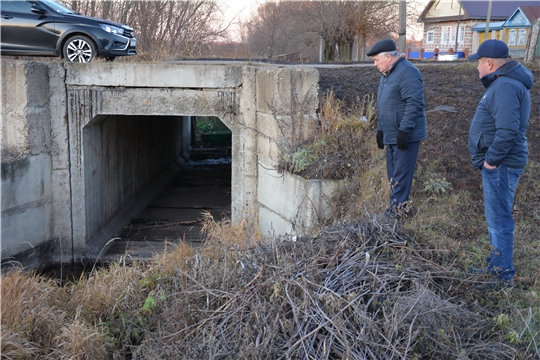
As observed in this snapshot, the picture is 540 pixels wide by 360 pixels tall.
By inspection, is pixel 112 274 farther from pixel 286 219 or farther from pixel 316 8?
pixel 316 8

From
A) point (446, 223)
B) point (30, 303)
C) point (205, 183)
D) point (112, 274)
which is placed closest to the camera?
point (30, 303)

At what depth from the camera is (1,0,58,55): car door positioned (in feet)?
33.2

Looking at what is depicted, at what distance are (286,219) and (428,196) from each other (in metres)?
2.17

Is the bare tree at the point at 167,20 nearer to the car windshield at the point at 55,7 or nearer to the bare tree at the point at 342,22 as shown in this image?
the bare tree at the point at 342,22

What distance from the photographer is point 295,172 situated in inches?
299

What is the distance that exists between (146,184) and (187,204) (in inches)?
54.3

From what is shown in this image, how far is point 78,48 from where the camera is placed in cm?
1032

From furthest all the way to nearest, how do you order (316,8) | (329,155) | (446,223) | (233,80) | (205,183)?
(316,8) → (205,183) → (233,80) → (329,155) → (446,223)

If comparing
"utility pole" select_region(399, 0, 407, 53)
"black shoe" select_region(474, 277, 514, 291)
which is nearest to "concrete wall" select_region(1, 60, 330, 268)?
"black shoe" select_region(474, 277, 514, 291)

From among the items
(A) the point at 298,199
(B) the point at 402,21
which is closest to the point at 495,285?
(A) the point at 298,199

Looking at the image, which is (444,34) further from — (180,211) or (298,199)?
(298,199)

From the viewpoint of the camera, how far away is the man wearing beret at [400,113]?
551 cm

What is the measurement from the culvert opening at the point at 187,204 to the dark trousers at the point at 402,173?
10.0ft

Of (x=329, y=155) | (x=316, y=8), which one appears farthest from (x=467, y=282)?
(x=316, y=8)
